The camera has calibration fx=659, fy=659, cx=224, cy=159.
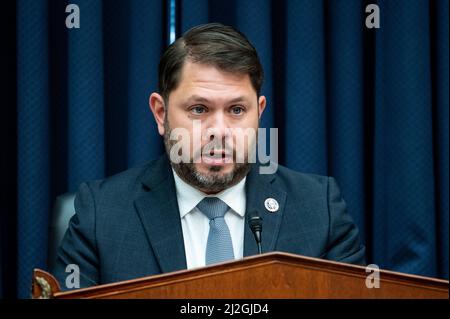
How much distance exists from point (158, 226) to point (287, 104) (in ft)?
2.79

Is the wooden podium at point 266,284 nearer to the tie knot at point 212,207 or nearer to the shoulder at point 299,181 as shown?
the tie knot at point 212,207

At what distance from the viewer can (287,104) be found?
2418mm

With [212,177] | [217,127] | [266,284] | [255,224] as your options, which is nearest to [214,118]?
[217,127]

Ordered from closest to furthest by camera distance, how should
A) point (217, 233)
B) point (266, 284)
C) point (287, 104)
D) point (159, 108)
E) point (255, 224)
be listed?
point (266, 284) → point (255, 224) → point (217, 233) → point (159, 108) → point (287, 104)

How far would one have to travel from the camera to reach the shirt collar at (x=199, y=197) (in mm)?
1830

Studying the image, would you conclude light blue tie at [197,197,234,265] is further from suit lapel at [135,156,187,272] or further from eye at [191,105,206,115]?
eye at [191,105,206,115]

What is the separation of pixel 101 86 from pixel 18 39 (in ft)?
1.09

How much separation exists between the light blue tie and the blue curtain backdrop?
2.10 feet

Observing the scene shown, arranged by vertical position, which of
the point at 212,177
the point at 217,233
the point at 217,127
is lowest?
the point at 217,233

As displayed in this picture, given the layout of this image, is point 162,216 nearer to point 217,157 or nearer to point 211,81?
point 217,157

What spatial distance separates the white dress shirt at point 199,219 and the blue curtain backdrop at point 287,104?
0.57 metres

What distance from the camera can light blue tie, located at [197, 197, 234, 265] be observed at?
5.58 feet

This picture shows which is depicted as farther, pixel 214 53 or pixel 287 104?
pixel 287 104

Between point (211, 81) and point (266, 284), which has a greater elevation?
point (211, 81)
